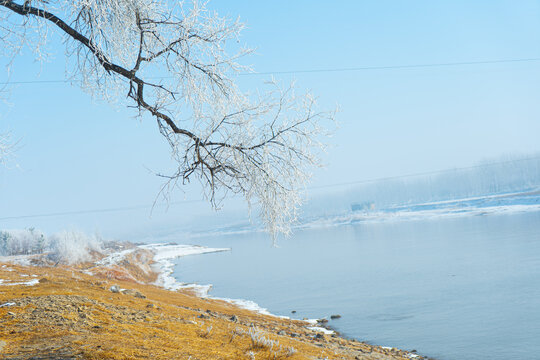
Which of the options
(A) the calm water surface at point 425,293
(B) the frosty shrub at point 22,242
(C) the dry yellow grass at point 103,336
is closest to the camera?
(C) the dry yellow grass at point 103,336

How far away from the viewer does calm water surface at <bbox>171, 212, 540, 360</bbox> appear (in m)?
16.3

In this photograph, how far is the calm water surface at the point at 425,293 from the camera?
1628cm

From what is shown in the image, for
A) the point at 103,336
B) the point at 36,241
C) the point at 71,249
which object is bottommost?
the point at 71,249

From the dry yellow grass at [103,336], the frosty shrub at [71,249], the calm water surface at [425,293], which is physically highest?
the dry yellow grass at [103,336]

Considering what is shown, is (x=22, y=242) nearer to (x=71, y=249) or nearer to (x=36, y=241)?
(x=36, y=241)

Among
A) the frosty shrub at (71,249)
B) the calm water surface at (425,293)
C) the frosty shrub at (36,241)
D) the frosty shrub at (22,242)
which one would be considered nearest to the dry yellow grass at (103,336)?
the calm water surface at (425,293)

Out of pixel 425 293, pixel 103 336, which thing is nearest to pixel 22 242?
pixel 425 293

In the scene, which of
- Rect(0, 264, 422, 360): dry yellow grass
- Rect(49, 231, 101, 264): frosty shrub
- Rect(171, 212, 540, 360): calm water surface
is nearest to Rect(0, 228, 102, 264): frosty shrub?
Rect(49, 231, 101, 264): frosty shrub

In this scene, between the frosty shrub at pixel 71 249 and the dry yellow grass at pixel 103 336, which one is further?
the frosty shrub at pixel 71 249

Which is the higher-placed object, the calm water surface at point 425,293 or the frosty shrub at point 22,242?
the frosty shrub at point 22,242

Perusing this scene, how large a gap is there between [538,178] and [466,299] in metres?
156

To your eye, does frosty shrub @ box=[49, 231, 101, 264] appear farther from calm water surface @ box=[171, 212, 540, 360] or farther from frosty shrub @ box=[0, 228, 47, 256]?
calm water surface @ box=[171, 212, 540, 360]

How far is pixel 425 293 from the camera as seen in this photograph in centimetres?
2433

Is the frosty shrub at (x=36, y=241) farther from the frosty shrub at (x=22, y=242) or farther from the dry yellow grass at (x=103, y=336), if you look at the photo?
the dry yellow grass at (x=103, y=336)
